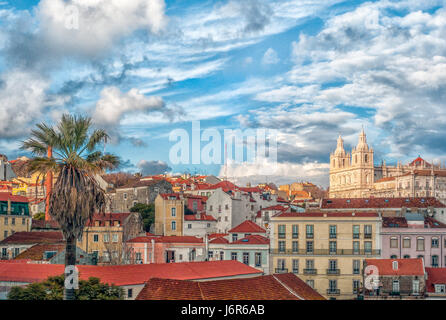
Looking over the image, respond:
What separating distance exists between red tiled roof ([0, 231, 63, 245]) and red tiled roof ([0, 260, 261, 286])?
→ 25.3 m

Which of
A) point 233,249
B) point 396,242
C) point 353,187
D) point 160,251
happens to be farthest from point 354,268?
point 353,187

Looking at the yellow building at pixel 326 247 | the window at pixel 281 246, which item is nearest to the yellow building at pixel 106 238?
the window at pixel 281 246

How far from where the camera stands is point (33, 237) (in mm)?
61250

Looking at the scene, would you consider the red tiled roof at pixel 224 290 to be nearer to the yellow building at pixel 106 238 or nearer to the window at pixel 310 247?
the window at pixel 310 247

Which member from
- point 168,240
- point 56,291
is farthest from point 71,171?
point 168,240

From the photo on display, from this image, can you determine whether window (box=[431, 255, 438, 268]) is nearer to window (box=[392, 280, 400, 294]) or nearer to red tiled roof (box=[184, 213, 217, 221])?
window (box=[392, 280, 400, 294])

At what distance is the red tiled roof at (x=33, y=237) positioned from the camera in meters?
59.8

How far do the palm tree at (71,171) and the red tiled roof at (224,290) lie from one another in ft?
18.8

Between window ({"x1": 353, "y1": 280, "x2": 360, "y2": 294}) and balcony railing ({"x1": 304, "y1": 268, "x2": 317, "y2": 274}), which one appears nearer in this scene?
window ({"x1": 353, "y1": 280, "x2": 360, "y2": 294})

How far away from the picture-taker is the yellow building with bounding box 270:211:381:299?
5153cm

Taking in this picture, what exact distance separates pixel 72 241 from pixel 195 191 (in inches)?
3199

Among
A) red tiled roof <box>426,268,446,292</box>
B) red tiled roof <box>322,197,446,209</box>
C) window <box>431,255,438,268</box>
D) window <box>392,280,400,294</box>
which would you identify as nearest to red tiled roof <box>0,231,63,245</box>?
red tiled roof <box>322,197,446,209</box>
